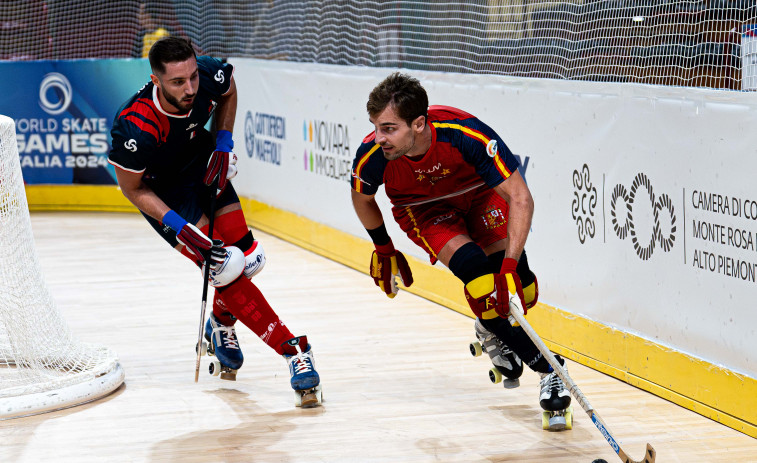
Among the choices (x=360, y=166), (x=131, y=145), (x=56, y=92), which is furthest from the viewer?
(x=56, y=92)

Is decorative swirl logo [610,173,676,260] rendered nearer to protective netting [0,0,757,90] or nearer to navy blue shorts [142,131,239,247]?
protective netting [0,0,757,90]

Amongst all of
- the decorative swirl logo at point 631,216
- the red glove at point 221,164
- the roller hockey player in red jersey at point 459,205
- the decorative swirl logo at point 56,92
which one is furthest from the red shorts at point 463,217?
the decorative swirl logo at point 56,92

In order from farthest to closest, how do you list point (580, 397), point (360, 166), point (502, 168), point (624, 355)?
1. point (624, 355)
2. point (360, 166)
3. point (502, 168)
4. point (580, 397)

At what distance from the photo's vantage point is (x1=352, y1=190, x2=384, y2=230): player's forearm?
13.2 ft

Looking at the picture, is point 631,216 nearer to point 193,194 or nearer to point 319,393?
point 319,393

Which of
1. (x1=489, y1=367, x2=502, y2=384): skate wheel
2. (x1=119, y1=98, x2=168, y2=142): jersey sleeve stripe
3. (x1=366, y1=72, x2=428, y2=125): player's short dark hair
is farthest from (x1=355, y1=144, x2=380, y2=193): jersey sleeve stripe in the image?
(x1=489, y1=367, x2=502, y2=384): skate wheel

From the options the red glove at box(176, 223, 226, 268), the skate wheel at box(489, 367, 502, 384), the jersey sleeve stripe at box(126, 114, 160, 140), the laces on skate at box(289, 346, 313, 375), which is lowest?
the skate wheel at box(489, 367, 502, 384)

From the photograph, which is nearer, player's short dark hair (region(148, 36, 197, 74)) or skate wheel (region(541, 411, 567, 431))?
skate wheel (region(541, 411, 567, 431))

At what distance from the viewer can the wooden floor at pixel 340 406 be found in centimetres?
367

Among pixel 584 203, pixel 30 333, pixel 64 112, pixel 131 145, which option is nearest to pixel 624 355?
pixel 584 203

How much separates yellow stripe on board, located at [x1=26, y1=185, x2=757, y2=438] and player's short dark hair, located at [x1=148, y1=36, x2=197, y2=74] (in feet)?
7.33

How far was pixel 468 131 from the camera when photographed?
3814 millimetres

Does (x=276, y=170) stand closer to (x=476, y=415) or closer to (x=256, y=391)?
(x=256, y=391)

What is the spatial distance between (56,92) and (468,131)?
282 inches
